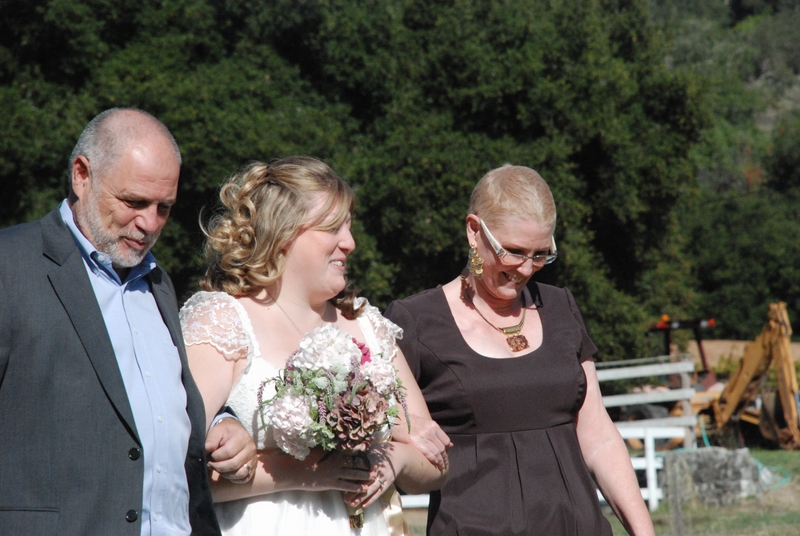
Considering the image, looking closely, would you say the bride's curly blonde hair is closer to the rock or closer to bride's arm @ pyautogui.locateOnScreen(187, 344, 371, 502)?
bride's arm @ pyautogui.locateOnScreen(187, 344, 371, 502)

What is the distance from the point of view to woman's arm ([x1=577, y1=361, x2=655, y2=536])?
11.7 ft

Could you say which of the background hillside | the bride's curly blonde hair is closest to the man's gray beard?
the bride's curly blonde hair

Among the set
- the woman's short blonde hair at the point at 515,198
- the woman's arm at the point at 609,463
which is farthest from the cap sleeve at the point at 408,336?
the woman's arm at the point at 609,463

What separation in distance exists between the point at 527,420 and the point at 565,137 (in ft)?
39.5

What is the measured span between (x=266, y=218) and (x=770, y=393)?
15.3m

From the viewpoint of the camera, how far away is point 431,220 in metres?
14.2

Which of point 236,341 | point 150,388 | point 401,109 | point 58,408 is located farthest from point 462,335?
point 401,109

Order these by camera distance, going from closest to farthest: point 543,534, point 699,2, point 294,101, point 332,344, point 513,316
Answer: point 332,344 < point 543,534 < point 513,316 < point 294,101 < point 699,2

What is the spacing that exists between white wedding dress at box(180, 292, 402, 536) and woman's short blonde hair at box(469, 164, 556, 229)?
113cm

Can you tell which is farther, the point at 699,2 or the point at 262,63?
the point at 699,2

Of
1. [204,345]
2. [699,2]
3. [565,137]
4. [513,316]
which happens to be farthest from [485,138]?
[699,2]

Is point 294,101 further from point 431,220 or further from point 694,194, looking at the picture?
point 694,194

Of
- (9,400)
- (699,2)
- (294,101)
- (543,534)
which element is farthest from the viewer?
(699,2)

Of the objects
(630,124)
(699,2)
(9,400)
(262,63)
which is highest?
(9,400)
